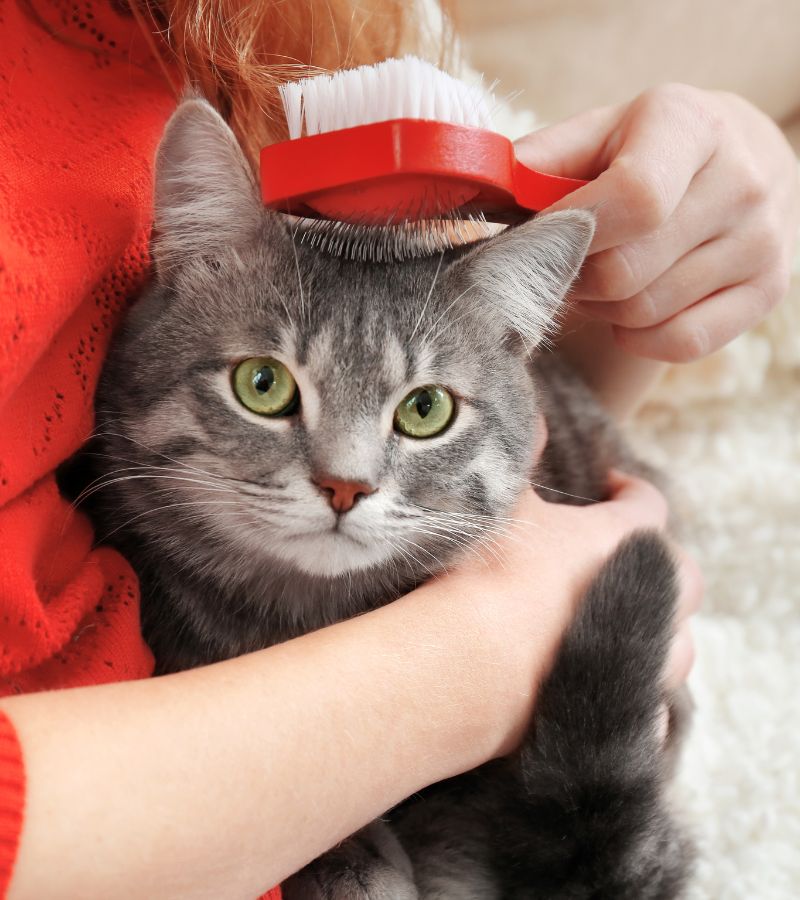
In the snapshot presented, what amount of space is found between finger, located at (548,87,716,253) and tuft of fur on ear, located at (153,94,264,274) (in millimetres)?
333

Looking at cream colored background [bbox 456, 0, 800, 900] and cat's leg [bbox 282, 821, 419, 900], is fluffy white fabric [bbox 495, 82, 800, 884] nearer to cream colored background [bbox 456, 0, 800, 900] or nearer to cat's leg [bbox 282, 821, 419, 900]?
cream colored background [bbox 456, 0, 800, 900]

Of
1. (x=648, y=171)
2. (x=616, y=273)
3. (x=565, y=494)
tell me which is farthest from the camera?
(x=565, y=494)

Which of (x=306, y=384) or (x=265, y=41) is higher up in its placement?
(x=265, y=41)

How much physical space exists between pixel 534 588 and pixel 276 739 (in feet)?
1.22

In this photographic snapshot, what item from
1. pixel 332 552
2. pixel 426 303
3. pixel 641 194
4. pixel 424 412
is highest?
pixel 641 194

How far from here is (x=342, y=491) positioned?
0.82 m

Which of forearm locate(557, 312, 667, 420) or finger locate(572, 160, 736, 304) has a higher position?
finger locate(572, 160, 736, 304)

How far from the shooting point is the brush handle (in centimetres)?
78

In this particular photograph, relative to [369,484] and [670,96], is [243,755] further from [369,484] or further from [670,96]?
[670,96]

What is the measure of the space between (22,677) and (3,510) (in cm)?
16

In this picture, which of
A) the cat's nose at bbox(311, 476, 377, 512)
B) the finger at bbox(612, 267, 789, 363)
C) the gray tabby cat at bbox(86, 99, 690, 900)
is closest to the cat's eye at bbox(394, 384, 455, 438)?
the gray tabby cat at bbox(86, 99, 690, 900)

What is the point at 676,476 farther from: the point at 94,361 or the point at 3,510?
the point at 3,510

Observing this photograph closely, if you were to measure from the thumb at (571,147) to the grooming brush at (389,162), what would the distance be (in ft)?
0.28

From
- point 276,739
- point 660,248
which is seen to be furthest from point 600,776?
point 660,248
